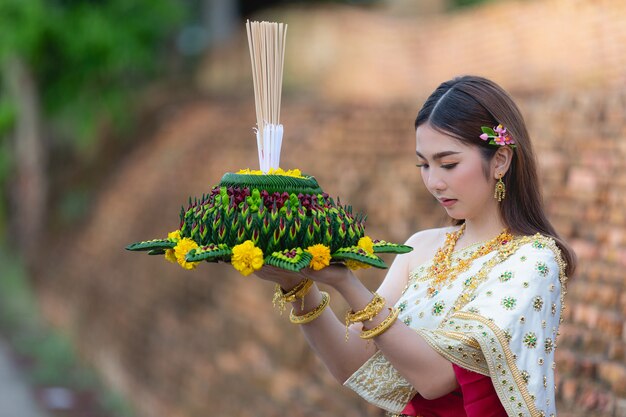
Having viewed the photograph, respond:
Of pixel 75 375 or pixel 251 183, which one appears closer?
pixel 251 183

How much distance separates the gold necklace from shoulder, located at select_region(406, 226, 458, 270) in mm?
37

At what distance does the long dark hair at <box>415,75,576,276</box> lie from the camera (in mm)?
2180

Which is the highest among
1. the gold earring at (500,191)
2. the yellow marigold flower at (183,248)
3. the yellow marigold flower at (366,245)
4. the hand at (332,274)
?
the gold earring at (500,191)

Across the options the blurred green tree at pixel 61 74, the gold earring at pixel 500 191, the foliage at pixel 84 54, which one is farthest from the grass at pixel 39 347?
the gold earring at pixel 500 191

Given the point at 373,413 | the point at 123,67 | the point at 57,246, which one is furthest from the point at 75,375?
the point at 373,413

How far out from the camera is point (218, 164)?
29.6 feet

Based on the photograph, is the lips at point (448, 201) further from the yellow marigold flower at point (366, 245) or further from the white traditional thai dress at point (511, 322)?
the yellow marigold flower at point (366, 245)

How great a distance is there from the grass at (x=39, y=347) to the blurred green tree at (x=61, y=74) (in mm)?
704

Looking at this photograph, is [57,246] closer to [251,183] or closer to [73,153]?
[73,153]

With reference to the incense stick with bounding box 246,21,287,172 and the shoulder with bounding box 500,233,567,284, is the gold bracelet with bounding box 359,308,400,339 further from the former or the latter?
the incense stick with bounding box 246,21,287,172

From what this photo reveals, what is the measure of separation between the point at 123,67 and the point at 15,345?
420 centimetres

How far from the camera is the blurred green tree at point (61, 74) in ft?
38.0

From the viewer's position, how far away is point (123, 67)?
42.6 feet

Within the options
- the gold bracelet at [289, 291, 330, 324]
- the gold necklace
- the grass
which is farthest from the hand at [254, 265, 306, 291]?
the grass
